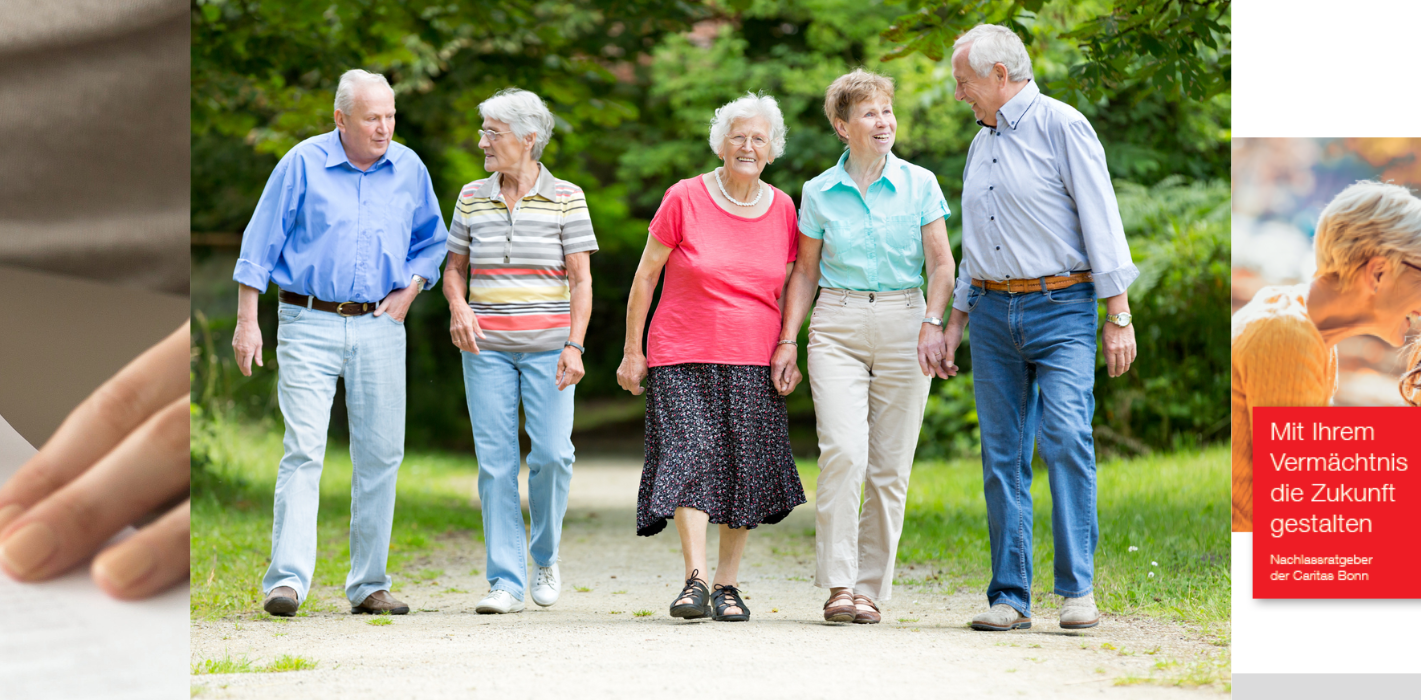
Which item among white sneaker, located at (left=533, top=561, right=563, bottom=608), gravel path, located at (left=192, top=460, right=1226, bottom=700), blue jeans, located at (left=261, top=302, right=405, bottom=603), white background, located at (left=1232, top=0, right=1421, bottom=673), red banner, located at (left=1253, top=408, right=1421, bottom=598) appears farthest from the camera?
white sneaker, located at (left=533, top=561, right=563, bottom=608)

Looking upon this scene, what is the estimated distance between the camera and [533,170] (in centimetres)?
507

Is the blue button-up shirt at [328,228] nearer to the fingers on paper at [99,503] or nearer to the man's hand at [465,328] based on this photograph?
the man's hand at [465,328]

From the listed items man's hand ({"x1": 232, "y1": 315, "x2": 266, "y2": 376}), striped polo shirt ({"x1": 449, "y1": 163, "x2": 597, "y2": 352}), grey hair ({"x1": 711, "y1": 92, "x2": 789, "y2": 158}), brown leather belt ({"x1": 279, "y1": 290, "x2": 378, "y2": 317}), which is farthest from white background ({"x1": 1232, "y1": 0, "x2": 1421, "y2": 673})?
man's hand ({"x1": 232, "y1": 315, "x2": 266, "y2": 376})

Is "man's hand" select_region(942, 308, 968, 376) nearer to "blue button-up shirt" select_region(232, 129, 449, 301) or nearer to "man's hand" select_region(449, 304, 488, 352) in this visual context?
"man's hand" select_region(449, 304, 488, 352)

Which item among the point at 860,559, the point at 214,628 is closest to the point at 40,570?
the point at 214,628

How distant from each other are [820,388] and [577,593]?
1.85 meters

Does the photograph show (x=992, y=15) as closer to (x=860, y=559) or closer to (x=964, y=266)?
(x=964, y=266)

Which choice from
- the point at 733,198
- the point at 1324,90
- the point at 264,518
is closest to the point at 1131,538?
the point at 1324,90

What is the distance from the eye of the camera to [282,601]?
482 cm

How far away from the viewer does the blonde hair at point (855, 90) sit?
15.3 feet

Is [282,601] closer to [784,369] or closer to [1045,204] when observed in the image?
[784,369]

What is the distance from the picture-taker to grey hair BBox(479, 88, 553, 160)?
195 inches

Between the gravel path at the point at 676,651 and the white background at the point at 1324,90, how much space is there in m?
0.29

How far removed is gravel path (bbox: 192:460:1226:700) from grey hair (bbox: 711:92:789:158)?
1.80 m
